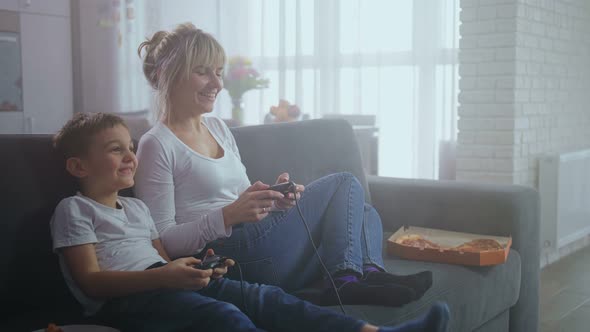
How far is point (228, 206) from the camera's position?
64.7 inches

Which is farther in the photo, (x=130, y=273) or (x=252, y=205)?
(x=252, y=205)

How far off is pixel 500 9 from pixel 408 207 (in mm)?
1633

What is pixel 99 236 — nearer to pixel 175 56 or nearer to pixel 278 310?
pixel 278 310

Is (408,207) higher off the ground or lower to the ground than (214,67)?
lower

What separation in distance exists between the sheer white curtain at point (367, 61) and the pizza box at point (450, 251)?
92.7 inches

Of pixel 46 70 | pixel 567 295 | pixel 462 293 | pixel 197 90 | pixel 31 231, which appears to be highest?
pixel 46 70

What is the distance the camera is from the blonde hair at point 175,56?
1841 mm

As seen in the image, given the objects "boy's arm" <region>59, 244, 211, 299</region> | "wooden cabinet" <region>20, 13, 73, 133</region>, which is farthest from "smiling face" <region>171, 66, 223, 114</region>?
"wooden cabinet" <region>20, 13, 73, 133</region>

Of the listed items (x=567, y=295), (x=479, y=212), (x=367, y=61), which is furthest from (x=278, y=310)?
(x=367, y=61)

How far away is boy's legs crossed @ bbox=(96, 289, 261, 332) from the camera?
1.35m

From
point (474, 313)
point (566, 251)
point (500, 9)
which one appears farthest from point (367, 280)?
point (566, 251)

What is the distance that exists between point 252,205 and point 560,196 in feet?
8.66

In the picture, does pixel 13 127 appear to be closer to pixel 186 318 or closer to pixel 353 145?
pixel 353 145

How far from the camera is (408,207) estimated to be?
2406mm
